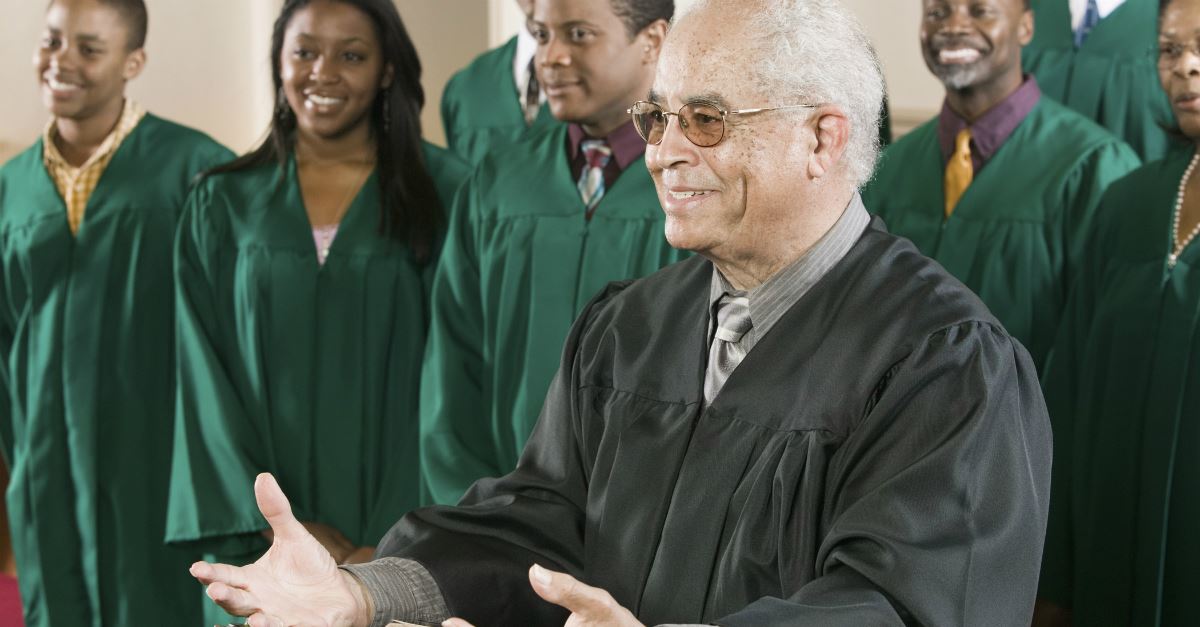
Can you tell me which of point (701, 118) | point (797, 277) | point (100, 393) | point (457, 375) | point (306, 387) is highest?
point (701, 118)

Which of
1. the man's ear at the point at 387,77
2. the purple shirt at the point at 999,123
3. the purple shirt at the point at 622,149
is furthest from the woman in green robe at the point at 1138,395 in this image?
the man's ear at the point at 387,77

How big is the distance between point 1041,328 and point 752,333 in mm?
1785

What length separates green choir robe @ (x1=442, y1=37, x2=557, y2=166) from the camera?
5.09 metres

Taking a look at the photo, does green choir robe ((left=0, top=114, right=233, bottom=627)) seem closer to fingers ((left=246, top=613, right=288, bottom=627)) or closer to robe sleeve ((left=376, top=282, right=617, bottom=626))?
robe sleeve ((left=376, top=282, right=617, bottom=626))

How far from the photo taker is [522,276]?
12.5 feet

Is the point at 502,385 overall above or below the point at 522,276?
below

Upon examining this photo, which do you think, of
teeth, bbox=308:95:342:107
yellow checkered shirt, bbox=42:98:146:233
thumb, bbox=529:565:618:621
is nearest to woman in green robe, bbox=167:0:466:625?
teeth, bbox=308:95:342:107

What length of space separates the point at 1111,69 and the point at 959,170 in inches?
32.4

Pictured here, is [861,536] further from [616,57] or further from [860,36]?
[616,57]

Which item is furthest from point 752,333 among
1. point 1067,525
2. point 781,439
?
point 1067,525

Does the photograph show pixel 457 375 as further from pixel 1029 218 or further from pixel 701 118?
pixel 701 118

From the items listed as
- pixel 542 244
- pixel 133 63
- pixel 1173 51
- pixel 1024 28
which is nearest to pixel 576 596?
pixel 542 244

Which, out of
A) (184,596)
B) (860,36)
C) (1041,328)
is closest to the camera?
(860,36)

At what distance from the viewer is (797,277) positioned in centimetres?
224
